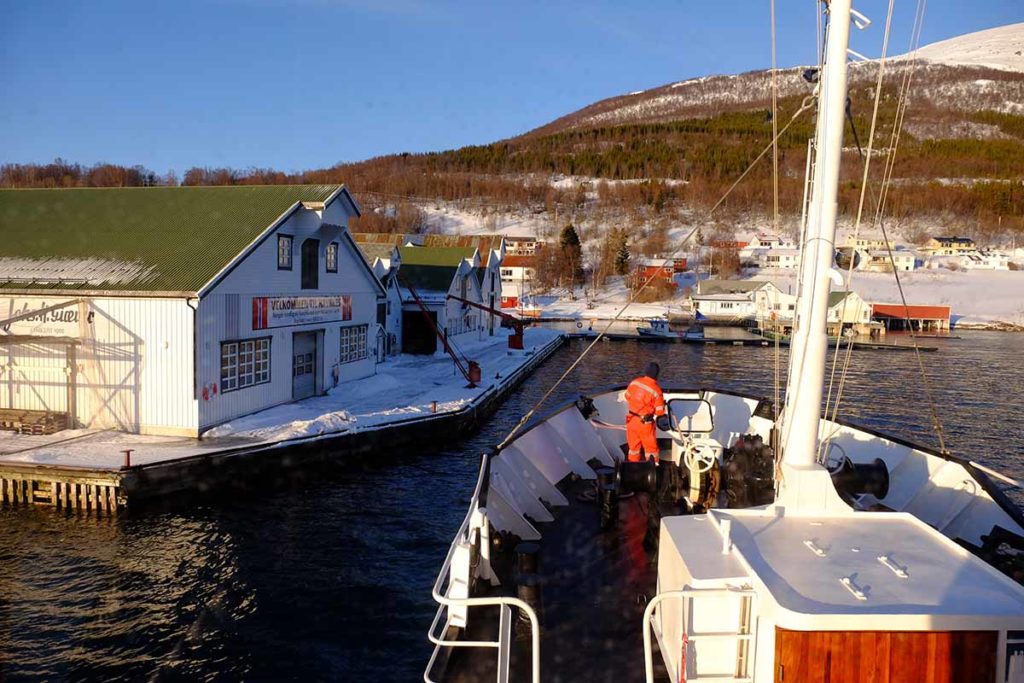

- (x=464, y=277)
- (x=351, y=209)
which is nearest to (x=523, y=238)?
(x=464, y=277)

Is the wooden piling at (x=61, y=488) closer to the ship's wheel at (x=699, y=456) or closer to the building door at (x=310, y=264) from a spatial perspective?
the building door at (x=310, y=264)

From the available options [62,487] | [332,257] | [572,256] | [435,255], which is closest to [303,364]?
[332,257]

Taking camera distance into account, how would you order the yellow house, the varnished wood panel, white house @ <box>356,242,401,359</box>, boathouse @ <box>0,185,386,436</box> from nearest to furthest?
the varnished wood panel < boathouse @ <box>0,185,386,436</box> < white house @ <box>356,242,401,359</box> < the yellow house

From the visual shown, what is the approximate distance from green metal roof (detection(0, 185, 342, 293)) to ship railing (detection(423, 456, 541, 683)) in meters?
13.0

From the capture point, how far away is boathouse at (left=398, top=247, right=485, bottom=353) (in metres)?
37.8

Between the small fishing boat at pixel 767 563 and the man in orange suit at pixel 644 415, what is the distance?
441 mm

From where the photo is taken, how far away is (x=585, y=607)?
708 cm

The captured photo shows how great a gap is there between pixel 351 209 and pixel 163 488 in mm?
12914

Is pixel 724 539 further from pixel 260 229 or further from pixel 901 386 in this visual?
pixel 901 386

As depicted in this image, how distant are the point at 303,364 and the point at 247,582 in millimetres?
12093

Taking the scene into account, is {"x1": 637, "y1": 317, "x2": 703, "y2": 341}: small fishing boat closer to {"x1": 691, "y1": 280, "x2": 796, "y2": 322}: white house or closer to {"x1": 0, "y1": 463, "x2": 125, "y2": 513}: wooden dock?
{"x1": 691, "y1": 280, "x2": 796, "y2": 322}: white house

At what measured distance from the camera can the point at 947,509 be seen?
30.1 ft

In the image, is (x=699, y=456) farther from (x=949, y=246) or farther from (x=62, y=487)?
(x=949, y=246)

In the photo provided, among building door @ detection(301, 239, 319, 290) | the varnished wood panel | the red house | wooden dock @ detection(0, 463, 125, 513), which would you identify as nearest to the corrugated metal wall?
wooden dock @ detection(0, 463, 125, 513)
